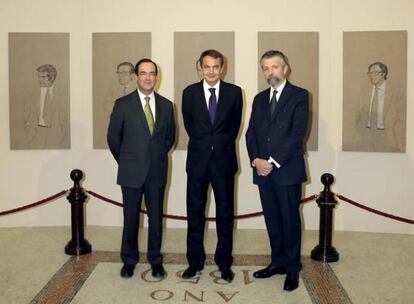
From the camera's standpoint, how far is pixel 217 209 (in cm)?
461

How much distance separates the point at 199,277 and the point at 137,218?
831 millimetres

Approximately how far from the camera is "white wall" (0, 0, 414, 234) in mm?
6648

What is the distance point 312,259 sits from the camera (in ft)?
17.9

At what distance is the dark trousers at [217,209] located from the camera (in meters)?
4.57

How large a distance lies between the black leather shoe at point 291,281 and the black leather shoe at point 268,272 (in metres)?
0.29

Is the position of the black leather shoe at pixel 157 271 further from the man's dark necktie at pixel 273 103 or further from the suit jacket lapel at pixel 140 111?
the man's dark necktie at pixel 273 103

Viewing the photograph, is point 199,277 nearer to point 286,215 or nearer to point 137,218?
point 137,218

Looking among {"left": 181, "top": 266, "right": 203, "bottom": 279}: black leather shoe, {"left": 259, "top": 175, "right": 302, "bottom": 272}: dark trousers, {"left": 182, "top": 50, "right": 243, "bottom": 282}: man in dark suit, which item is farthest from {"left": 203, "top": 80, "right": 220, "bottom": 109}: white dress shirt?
{"left": 181, "top": 266, "right": 203, "bottom": 279}: black leather shoe

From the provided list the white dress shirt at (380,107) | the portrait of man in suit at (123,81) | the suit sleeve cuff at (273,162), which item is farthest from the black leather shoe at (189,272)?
the white dress shirt at (380,107)

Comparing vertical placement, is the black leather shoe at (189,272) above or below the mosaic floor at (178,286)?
above

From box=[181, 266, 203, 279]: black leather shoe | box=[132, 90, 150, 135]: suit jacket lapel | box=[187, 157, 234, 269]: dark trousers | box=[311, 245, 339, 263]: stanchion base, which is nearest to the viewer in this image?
box=[187, 157, 234, 269]: dark trousers

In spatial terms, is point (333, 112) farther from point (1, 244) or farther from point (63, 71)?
point (1, 244)

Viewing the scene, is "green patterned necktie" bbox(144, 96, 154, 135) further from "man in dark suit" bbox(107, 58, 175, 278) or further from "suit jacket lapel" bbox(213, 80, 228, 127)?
"suit jacket lapel" bbox(213, 80, 228, 127)

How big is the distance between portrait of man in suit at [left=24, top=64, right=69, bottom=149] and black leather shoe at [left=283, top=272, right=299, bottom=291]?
3.79 meters
